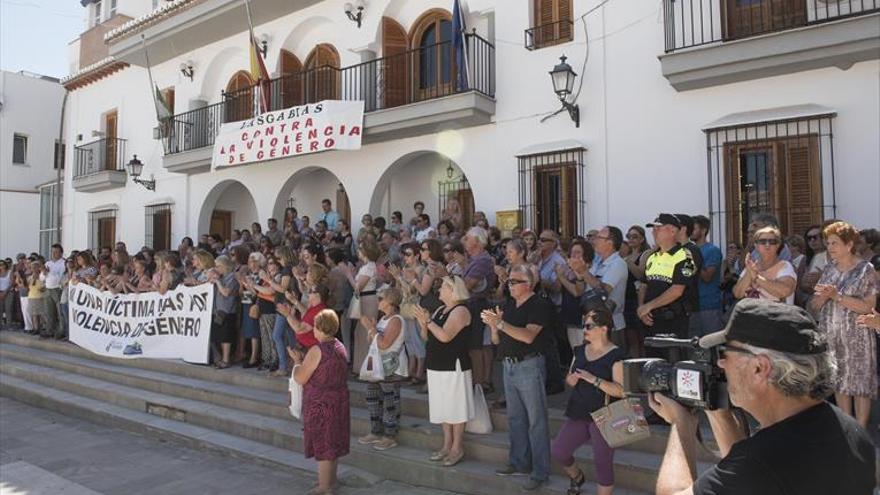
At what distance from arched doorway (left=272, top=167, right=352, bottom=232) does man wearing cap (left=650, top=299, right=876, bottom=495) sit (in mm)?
12335

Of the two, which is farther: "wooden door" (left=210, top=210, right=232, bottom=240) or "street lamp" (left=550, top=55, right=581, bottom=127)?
"wooden door" (left=210, top=210, right=232, bottom=240)

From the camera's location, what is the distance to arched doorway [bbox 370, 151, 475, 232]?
463 inches

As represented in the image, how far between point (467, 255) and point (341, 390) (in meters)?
2.38

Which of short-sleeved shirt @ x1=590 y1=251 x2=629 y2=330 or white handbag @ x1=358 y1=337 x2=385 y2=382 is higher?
short-sleeved shirt @ x1=590 y1=251 x2=629 y2=330

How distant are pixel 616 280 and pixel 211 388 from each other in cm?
561

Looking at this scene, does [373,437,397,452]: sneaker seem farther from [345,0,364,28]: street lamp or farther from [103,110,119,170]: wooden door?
[103,110,119,170]: wooden door

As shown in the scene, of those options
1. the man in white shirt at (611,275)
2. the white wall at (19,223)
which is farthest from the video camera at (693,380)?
the white wall at (19,223)

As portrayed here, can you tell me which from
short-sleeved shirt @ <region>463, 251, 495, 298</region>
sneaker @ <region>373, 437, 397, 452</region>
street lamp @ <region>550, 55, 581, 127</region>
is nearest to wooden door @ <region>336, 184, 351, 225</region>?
street lamp @ <region>550, 55, 581, 127</region>

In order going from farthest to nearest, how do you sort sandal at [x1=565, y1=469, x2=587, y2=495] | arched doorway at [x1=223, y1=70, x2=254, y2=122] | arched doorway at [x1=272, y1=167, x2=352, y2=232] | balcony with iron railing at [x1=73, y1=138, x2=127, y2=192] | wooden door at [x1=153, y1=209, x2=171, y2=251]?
balcony with iron railing at [x1=73, y1=138, x2=127, y2=192]
wooden door at [x1=153, y1=209, x2=171, y2=251]
arched doorway at [x1=223, y1=70, x2=254, y2=122]
arched doorway at [x1=272, y1=167, x2=352, y2=232]
sandal at [x1=565, y1=469, x2=587, y2=495]

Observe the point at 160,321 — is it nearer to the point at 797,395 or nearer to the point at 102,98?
the point at 797,395

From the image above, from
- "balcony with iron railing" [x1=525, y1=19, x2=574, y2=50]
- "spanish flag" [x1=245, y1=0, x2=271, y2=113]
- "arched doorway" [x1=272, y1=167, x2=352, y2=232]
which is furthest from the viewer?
"arched doorway" [x1=272, y1=167, x2=352, y2=232]

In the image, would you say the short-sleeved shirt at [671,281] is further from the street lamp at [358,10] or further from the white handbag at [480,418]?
the street lamp at [358,10]

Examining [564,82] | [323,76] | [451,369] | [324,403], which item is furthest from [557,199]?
[323,76]

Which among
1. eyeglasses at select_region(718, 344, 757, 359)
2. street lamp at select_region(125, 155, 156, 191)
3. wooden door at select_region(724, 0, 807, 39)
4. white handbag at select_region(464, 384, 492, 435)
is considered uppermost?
wooden door at select_region(724, 0, 807, 39)
